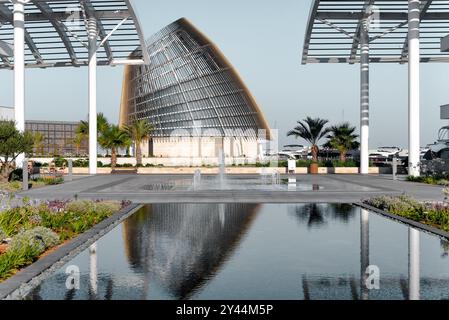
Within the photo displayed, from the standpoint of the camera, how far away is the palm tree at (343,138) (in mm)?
42406

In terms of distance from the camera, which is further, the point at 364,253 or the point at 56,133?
the point at 56,133

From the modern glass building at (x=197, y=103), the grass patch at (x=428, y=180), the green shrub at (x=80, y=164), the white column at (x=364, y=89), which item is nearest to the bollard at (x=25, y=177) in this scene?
the green shrub at (x=80, y=164)

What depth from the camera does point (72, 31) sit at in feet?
122

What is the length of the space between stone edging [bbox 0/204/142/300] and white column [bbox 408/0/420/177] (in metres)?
22.9

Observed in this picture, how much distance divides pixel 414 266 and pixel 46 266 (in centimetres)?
510

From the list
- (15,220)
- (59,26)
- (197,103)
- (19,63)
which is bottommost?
(15,220)

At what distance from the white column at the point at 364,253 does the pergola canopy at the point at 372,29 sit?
22.8m

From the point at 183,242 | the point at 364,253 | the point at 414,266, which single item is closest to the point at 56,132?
the point at 183,242

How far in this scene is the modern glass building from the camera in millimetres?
55469

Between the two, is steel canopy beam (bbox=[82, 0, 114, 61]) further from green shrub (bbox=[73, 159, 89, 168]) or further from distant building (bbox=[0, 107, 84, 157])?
distant building (bbox=[0, 107, 84, 157])

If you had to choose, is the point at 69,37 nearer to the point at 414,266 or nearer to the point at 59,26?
the point at 59,26
